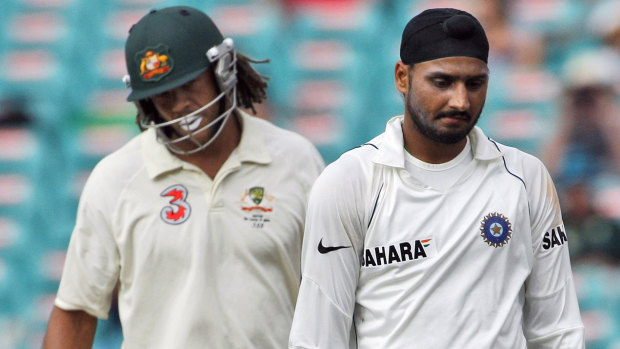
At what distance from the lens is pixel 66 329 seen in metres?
3.40

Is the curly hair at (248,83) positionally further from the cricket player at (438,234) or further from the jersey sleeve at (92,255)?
the cricket player at (438,234)

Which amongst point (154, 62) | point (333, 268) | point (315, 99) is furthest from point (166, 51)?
point (315, 99)

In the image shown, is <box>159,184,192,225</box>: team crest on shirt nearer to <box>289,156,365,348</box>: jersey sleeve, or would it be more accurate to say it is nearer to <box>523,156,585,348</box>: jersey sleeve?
<box>289,156,365,348</box>: jersey sleeve

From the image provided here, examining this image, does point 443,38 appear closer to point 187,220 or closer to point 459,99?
point 459,99

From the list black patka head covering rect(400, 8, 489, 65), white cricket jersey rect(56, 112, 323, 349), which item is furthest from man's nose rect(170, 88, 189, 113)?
black patka head covering rect(400, 8, 489, 65)

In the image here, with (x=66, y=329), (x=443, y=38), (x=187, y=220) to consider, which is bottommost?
(x=66, y=329)

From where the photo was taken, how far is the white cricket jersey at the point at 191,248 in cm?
325

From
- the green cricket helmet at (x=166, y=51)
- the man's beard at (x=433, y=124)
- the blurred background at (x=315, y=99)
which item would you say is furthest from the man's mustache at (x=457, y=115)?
the blurred background at (x=315, y=99)

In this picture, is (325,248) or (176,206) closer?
(325,248)

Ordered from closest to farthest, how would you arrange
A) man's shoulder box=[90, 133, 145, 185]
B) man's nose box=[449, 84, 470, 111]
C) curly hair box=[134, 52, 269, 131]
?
man's nose box=[449, 84, 470, 111], man's shoulder box=[90, 133, 145, 185], curly hair box=[134, 52, 269, 131]

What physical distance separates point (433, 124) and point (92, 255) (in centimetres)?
117

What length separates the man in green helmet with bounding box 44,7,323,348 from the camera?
10.7 feet

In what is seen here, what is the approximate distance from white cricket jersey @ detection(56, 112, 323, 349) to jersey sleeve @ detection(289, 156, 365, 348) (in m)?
0.54

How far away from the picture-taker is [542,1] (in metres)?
5.83
